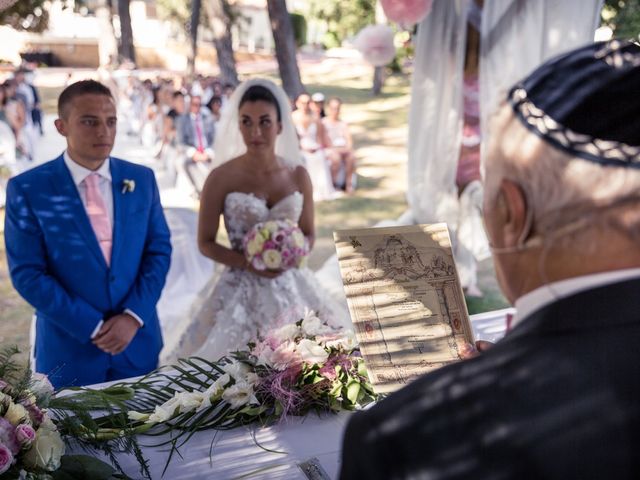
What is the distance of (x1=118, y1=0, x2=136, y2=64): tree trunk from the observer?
22906 mm

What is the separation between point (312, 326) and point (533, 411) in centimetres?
148

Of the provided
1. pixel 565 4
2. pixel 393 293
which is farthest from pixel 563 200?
pixel 565 4

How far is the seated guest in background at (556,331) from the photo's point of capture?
810 mm

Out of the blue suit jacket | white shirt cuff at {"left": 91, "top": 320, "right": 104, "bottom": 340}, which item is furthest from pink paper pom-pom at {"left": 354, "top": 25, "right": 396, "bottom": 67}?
white shirt cuff at {"left": 91, "top": 320, "right": 104, "bottom": 340}

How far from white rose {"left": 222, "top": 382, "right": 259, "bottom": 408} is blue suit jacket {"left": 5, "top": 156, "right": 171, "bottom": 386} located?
47.2 inches

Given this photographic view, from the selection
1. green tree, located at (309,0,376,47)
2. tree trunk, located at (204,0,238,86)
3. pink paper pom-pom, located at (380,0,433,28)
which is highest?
Answer: green tree, located at (309,0,376,47)

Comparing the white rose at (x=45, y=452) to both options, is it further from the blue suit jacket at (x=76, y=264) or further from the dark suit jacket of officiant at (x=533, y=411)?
the blue suit jacket at (x=76, y=264)

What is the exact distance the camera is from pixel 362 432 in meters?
0.89

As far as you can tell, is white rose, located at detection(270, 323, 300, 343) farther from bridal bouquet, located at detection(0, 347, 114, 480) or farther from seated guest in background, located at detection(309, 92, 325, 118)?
seated guest in background, located at detection(309, 92, 325, 118)

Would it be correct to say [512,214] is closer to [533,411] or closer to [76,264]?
[533,411]

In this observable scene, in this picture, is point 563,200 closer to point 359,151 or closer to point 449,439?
point 449,439

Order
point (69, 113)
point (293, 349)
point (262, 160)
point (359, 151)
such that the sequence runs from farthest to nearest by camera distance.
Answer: point (359, 151)
point (262, 160)
point (69, 113)
point (293, 349)

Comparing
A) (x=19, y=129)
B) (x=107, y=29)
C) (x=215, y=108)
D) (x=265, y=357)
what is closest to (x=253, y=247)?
(x=265, y=357)

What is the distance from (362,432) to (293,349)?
1.28 meters
